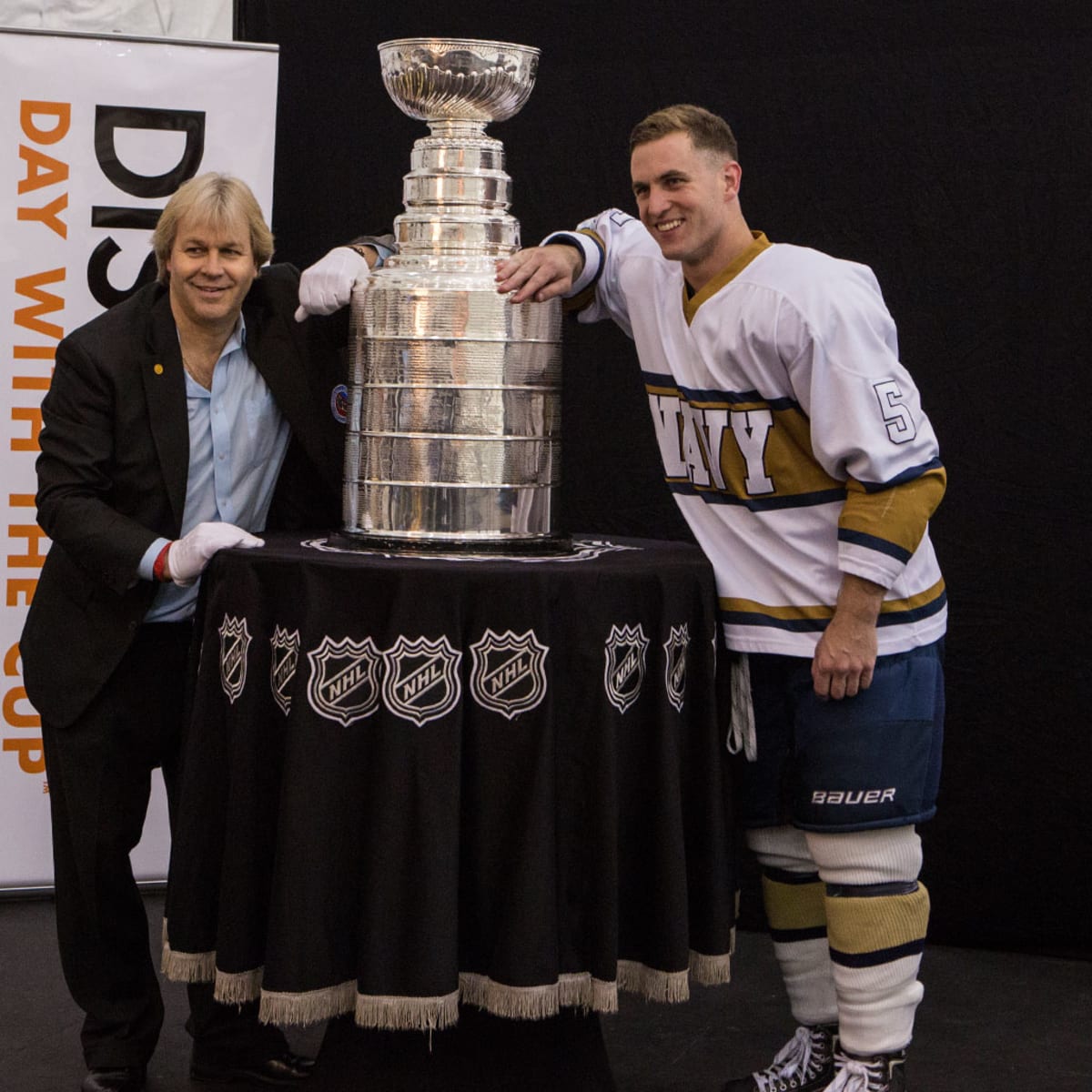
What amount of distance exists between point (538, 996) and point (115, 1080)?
89 centimetres

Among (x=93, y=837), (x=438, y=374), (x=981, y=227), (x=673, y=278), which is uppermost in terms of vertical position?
(x=981, y=227)

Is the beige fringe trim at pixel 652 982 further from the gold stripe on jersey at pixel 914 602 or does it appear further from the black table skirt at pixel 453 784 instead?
the gold stripe on jersey at pixel 914 602

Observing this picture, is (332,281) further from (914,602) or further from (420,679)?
(914,602)

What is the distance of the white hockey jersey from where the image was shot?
7.00 ft

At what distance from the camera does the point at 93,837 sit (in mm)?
2502

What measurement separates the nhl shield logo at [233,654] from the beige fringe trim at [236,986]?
377mm

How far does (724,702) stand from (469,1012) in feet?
1.96

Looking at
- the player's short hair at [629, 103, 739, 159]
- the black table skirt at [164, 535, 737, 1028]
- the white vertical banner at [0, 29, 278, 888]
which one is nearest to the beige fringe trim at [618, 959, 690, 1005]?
the black table skirt at [164, 535, 737, 1028]

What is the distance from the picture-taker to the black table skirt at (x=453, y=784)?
79.8 inches

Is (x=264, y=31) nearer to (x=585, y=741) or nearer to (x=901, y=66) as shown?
(x=901, y=66)

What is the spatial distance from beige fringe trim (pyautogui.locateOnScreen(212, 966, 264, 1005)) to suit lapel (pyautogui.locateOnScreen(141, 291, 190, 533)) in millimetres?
703

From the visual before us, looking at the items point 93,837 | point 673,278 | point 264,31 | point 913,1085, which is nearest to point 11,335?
point 264,31

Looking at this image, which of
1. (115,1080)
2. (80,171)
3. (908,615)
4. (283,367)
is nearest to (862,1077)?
(908,615)

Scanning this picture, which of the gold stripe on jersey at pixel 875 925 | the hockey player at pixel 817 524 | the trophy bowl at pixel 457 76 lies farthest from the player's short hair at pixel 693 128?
the gold stripe on jersey at pixel 875 925
